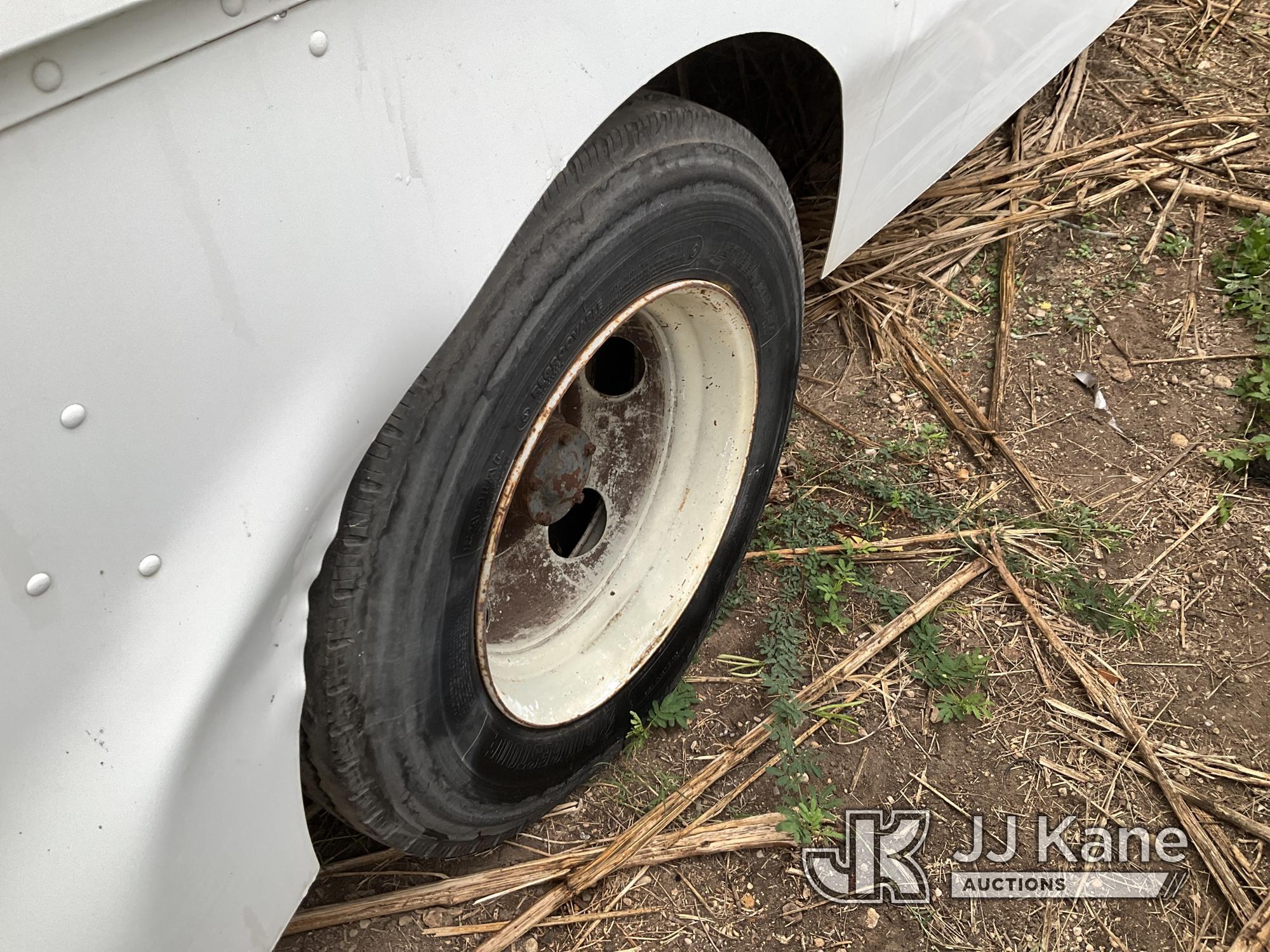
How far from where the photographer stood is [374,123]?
36.5 inches

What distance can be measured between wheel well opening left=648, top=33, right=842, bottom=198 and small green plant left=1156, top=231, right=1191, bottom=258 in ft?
4.74

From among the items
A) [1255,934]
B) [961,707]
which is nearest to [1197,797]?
[1255,934]

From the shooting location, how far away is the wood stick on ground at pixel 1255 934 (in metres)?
1.71

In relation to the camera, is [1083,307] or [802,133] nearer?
[802,133]

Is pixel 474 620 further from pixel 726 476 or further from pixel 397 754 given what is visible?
pixel 726 476

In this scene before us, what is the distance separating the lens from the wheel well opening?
1625 millimetres

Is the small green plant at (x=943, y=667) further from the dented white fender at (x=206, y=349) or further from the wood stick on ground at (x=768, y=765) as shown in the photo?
the dented white fender at (x=206, y=349)

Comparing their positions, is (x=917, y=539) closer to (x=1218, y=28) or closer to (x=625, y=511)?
(x=625, y=511)

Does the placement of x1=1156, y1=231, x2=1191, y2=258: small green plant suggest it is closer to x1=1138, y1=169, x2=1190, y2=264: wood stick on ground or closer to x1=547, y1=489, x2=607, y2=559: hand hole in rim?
x1=1138, y1=169, x2=1190, y2=264: wood stick on ground

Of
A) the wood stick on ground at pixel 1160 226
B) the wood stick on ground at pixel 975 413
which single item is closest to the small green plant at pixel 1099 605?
the wood stick on ground at pixel 975 413

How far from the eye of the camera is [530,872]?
1.80 m

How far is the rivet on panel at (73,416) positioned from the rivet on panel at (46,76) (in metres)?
0.24

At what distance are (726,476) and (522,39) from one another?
994 mm

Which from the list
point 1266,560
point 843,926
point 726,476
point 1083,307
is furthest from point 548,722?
point 1083,307
